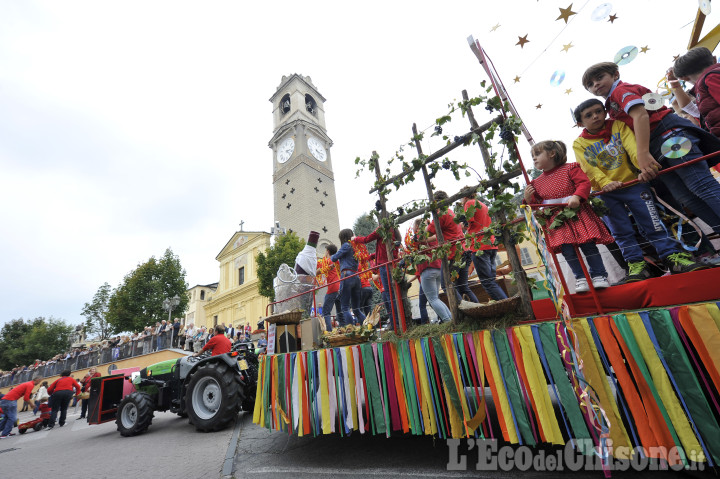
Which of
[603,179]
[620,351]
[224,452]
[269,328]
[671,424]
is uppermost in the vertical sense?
[603,179]

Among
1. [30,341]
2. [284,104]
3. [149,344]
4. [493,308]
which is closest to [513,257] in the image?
[493,308]

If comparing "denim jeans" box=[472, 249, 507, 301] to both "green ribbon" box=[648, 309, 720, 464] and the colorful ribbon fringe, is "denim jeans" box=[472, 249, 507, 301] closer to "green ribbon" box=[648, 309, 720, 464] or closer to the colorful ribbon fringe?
the colorful ribbon fringe

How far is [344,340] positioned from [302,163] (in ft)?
97.8

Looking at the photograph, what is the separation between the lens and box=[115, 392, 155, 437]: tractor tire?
5766mm

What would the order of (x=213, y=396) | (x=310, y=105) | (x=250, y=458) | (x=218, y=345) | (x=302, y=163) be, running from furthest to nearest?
(x=310, y=105), (x=302, y=163), (x=218, y=345), (x=213, y=396), (x=250, y=458)

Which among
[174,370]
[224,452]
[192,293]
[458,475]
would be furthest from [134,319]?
[458,475]

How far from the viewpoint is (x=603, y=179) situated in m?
2.79

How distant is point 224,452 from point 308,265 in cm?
262

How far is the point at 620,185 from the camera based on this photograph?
244 cm

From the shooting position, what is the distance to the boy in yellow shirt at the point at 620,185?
2338mm

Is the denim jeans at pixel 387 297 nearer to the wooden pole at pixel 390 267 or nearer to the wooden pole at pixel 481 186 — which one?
the wooden pole at pixel 390 267

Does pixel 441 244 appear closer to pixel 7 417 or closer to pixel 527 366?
pixel 527 366

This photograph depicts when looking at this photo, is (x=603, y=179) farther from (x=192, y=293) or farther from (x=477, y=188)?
(x=192, y=293)

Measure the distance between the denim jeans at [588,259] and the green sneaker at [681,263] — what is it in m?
0.37
